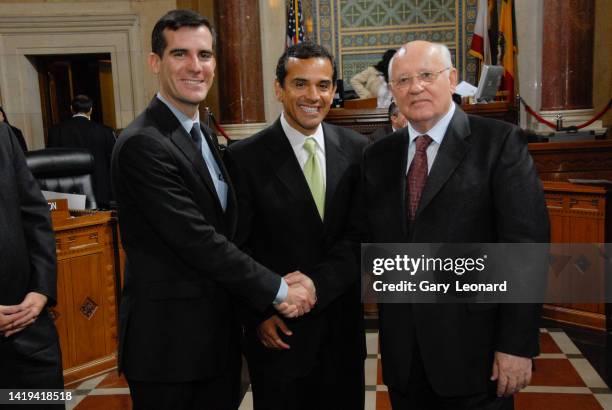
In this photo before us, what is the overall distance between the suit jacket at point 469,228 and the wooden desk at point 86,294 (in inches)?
98.0

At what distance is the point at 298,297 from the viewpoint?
1.97 metres

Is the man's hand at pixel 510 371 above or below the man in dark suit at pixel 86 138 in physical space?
below

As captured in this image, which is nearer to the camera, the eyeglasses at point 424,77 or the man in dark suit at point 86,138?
the eyeglasses at point 424,77

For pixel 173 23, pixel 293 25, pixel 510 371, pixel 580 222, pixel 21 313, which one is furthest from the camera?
pixel 293 25

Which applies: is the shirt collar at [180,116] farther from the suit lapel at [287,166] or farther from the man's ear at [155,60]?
the suit lapel at [287,166]

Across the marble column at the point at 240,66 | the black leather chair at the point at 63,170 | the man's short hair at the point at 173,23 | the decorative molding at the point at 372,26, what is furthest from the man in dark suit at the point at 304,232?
the decorative molding at the point at 372,26

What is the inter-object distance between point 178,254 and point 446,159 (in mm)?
910

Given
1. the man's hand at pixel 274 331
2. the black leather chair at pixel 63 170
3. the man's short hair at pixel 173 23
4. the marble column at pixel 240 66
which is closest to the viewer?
the man's short hair at pixel 173 23

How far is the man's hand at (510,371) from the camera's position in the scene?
1.72m

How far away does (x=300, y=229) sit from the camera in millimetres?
2074

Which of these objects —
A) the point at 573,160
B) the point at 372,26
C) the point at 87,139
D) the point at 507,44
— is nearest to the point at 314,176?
the point at 573,160

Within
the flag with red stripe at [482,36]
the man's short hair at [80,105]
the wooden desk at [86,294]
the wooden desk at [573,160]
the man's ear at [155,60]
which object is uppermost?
the flag with red stripe at [482,36]

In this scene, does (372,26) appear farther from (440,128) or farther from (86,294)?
(440,128)

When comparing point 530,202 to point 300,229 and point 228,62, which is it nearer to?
point 300,229
